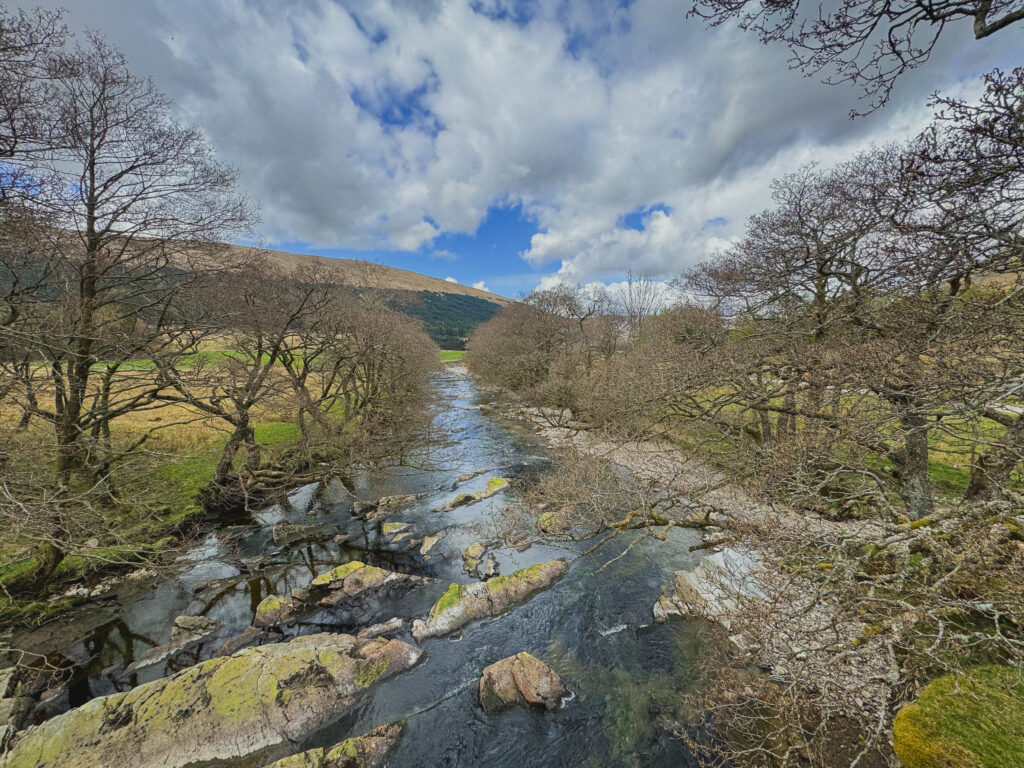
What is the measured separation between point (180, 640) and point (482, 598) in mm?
6253

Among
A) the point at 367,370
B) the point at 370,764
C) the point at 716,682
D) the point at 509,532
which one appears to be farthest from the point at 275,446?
the point at 716,682

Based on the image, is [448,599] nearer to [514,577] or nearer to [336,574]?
[514,577]

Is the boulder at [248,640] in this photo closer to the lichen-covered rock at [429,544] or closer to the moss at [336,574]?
the moss at [336,574]

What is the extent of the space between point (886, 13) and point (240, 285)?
14992 mm

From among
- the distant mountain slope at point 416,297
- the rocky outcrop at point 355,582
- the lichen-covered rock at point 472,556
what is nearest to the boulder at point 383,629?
the rocky outcrop at point 355,582

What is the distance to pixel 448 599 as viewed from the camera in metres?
8.93

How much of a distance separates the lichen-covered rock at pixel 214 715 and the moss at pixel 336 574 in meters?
2.63

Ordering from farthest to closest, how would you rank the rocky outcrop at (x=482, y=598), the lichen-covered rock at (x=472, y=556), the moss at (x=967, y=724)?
the lichen-covered rock at (x=472, y=556)
the rocky outcrop at (x=482, y=598)
the moss at (x=967, y=724)

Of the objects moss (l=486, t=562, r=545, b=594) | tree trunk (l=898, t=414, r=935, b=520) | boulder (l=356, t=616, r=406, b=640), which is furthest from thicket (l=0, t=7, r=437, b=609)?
tree trunk (l=898, t=414, r=935, b=520)

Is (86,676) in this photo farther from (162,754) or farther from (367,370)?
(367,370)

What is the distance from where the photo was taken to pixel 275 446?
15570mm

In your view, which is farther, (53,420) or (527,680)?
(53,420)

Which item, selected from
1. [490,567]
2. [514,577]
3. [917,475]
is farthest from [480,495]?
[917,475]

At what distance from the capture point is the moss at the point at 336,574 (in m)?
9.63
